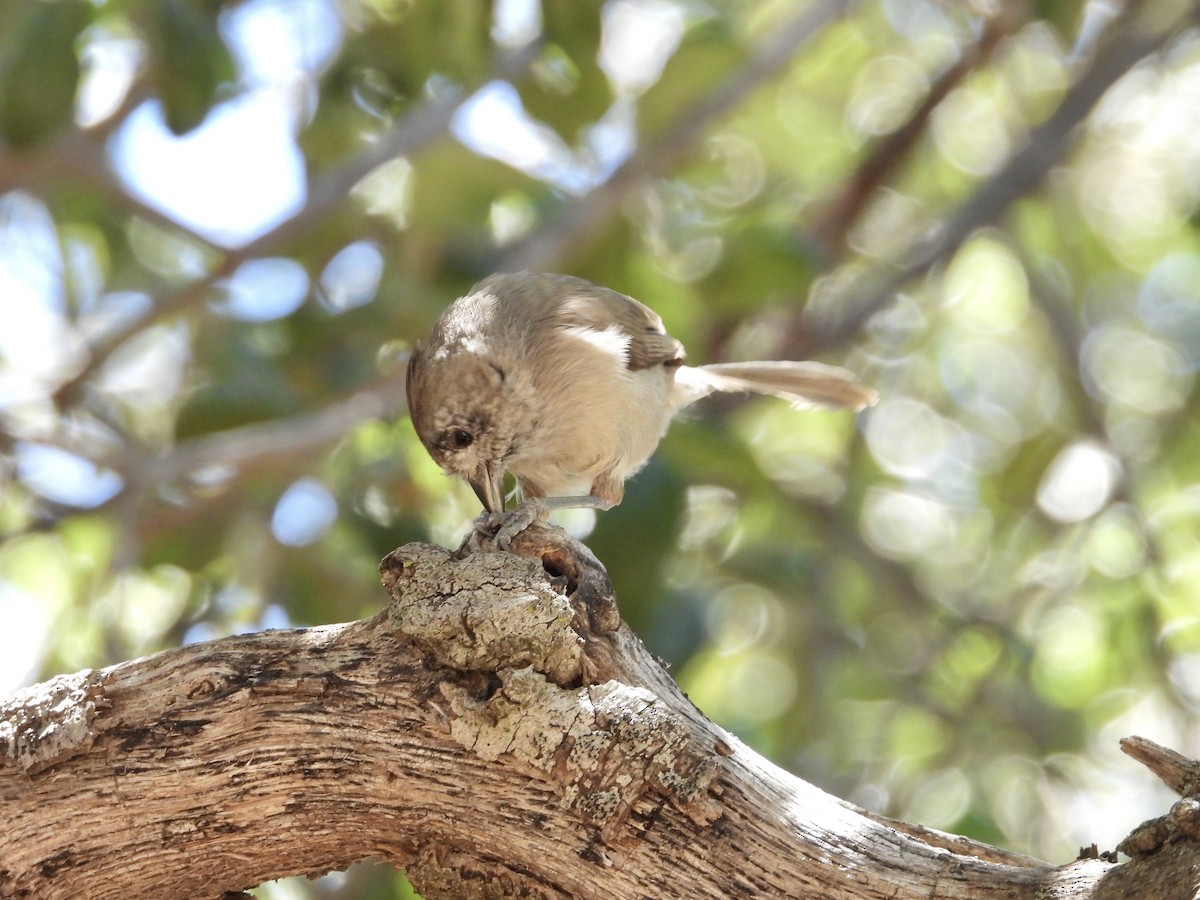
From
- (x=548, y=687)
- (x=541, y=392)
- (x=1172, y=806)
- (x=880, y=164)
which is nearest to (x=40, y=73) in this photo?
(x=541, y=392)

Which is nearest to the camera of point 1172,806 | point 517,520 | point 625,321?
point 1172,806

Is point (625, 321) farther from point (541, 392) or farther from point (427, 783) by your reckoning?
point (427, 783)

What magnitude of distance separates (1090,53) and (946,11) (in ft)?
2.34

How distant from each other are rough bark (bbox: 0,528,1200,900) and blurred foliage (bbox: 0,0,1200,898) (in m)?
1.61

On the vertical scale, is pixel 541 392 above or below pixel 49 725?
below

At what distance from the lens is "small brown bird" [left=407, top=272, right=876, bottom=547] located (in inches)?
142

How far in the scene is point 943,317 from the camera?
723cm

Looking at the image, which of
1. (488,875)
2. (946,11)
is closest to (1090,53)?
(946,11)

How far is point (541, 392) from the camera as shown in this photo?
3.73 m

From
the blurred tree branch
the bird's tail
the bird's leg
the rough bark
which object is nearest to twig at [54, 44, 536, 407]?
the bird's tail

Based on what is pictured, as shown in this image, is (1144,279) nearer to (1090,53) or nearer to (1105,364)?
(1105,364)

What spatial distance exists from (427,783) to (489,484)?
61.5 inches

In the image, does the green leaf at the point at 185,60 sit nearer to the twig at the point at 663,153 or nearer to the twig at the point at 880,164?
the twig at the point at 663,153

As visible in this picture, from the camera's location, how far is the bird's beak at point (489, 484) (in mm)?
3713
